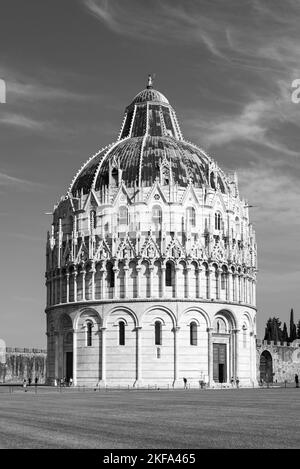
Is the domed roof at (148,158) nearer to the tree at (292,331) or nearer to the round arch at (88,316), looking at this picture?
the round arch at (88,316)

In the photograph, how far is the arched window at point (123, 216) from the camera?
97125 millimetres

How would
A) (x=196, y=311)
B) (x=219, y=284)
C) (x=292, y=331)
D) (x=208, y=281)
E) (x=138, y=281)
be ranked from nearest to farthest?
(x=138, y=281) < (x=196, y=311) < (x=208, y=281) < (x=219, y=284) < (x=292, y=331)

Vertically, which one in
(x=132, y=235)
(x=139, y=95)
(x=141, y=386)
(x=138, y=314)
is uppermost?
(x=139, y=95)

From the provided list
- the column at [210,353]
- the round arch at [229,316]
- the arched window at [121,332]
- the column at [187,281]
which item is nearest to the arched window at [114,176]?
the column at [187,281]

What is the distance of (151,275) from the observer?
3698 inches

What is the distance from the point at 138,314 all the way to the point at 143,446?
71.7 m

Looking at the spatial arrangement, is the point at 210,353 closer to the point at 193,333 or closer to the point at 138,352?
the point at 193,333

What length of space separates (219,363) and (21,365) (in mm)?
50507

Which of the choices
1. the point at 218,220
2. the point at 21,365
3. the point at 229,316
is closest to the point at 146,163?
the point at 218,220

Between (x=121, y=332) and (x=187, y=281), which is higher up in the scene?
(x=187, y=281)

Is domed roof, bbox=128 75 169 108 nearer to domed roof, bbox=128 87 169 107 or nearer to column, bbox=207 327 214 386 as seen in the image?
domed roof, bbox=128 87 169 107

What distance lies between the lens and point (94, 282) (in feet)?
316

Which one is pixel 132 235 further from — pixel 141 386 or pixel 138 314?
pixel 141 386
